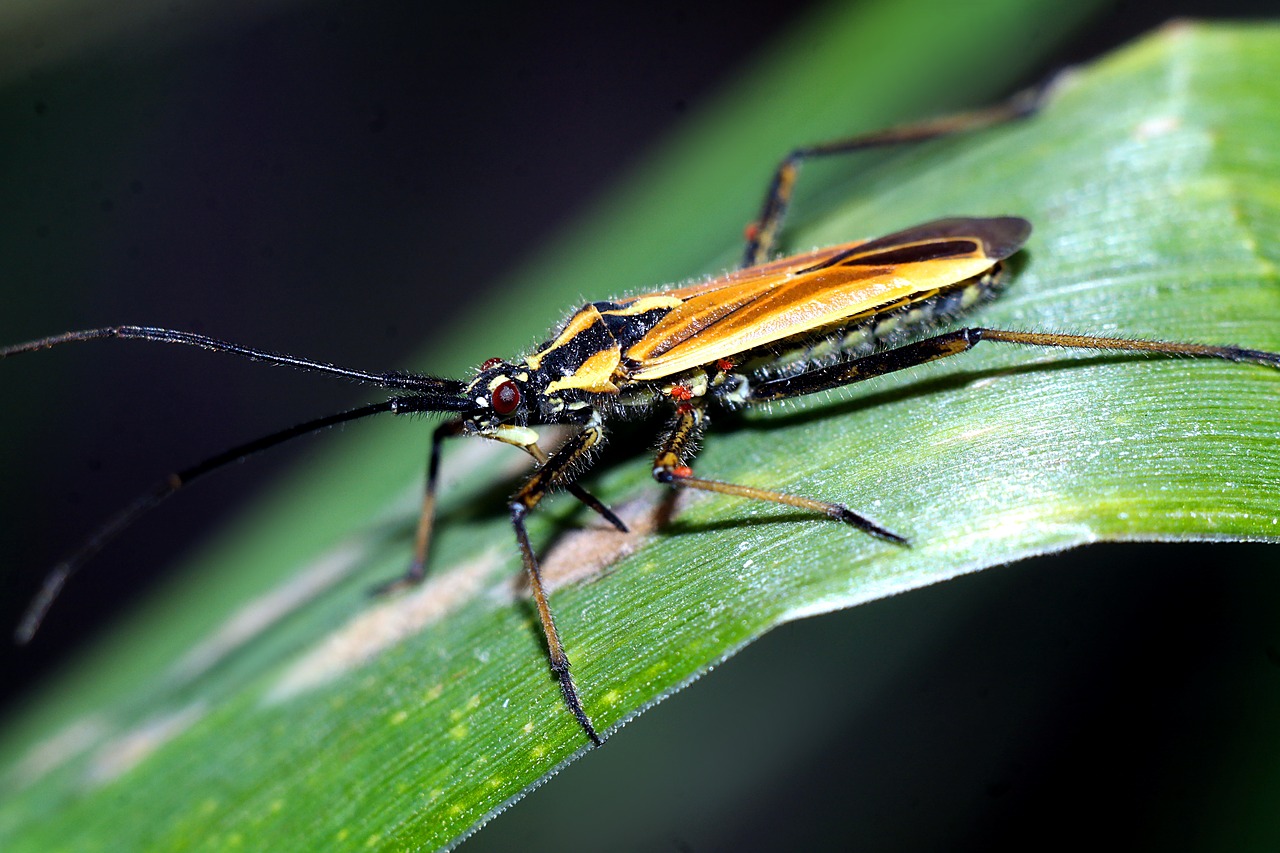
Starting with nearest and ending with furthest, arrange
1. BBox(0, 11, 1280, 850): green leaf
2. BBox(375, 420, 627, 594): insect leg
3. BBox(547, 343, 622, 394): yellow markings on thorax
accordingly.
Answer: BBox(0, 11, 1280, 850): green leaf
BBox(547, 343, 622, 394): yellow markings on thorax
BBox(375, 420, 627, 594): insect leg

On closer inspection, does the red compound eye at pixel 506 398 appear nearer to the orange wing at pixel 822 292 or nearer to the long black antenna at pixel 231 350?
the long black antenna at pixel 231 350

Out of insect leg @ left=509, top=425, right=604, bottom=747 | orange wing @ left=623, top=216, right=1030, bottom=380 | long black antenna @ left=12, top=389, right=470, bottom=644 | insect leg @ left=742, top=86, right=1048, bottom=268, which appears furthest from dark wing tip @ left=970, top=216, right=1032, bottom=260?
long black antenna @ left=12, top=389, right=470, bottom=644

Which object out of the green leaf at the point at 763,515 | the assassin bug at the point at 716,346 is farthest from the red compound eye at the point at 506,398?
the green leaf at the point at 763,515

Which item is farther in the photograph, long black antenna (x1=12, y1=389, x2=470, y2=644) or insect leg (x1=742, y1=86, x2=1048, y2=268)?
insect leg (x1=742, y1=86, x2=1048, y2=268)

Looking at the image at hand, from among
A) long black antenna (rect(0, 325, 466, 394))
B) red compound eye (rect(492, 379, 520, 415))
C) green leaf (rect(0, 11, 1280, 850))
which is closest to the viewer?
green leaf (rect(0, 11, 1280, 850))

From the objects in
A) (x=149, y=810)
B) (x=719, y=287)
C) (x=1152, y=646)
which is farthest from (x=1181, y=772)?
(x=149, y=810)

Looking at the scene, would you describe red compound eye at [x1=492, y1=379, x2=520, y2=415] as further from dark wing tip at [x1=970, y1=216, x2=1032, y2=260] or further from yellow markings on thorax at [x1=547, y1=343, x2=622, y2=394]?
dark wing tip at [x1=970, y1=216, x2=1032, y2=260]

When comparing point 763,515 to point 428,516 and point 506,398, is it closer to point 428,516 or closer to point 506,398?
point 506,398

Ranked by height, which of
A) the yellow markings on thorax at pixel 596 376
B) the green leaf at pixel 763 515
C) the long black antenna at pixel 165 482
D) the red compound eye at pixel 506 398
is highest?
the long black antenna at pixel 165 482

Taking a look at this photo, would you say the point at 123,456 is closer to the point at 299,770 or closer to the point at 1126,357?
the point at 299,770
